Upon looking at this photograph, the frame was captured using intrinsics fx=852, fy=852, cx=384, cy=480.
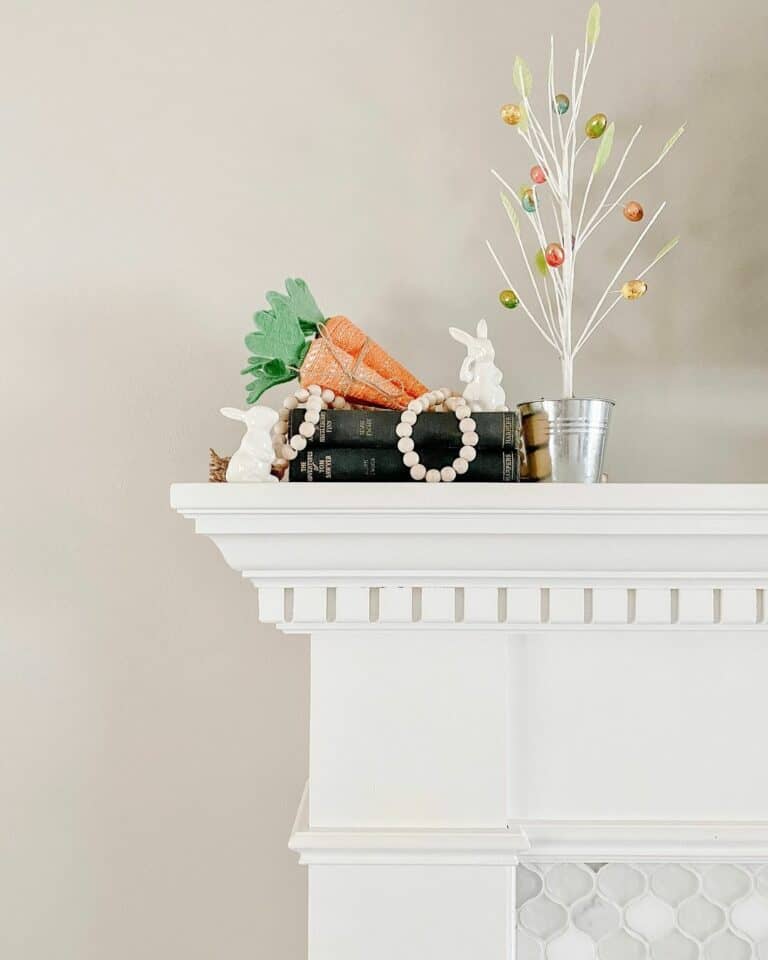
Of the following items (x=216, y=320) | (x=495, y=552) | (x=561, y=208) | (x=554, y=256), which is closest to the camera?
(x=495, y=552)

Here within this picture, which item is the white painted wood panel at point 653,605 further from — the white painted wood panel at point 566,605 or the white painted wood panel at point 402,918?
the white painted wood panel at point 402,918

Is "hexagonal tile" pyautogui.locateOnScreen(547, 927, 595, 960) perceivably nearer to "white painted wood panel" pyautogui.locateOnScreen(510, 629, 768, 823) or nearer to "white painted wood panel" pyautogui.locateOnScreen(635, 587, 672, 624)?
"white painted wood panel" pyautogui.locateOnScreen(510, 629, 768, 823)

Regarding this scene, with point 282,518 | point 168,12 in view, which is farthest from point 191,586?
point 168,12

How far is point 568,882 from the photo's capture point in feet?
2.55

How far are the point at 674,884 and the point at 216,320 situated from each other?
823 mm

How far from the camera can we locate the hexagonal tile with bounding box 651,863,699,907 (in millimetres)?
773

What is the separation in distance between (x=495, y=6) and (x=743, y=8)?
32 cm

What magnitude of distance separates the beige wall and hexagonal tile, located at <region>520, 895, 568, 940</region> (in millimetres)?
392

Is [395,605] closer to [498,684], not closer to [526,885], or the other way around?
[498,684]

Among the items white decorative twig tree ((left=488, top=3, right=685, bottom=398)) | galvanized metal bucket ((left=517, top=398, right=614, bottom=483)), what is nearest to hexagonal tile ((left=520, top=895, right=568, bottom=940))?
galvanized metal bucket ((left=517, top=398, right=614, bottom=483))

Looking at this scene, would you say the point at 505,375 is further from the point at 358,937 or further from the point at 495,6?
the point at 358,937

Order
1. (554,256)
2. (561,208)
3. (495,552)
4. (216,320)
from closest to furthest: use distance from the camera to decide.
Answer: (495,552) < (554,256) < (561,208) < (216,320)

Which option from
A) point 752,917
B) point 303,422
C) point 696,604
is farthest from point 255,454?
point 752,917

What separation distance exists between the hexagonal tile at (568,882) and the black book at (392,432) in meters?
0.39
